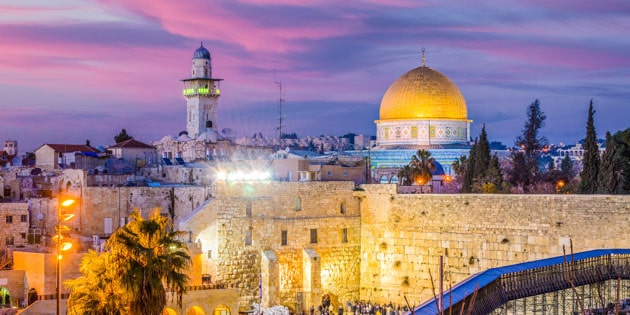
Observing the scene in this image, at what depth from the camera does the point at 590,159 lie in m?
34.3

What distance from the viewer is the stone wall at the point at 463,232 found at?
96.1ft

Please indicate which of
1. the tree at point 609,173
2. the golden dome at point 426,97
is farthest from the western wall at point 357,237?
the golden dome at point 426,97

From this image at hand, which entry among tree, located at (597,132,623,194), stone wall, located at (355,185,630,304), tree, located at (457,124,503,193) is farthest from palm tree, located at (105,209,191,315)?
tree, located at (457,124,503,193)

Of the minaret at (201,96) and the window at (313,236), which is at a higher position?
the minaret at (201,96)

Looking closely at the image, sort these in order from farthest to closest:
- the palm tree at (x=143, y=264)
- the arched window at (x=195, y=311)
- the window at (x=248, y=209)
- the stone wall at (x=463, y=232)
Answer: the window at (x=248, y=209) → the arched window at (x=195, y=311) → the stone wall at (x=463, y=232) → the palm tree at (x=143, y=264)

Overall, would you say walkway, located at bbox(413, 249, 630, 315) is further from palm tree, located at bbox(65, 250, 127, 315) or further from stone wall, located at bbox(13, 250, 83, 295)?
stone wall, located at bbox(13, 250, 83, 295)

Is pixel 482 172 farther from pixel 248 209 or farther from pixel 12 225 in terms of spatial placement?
pixel 12 225

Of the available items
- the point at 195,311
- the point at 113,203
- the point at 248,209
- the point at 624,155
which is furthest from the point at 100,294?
the point at 624,155

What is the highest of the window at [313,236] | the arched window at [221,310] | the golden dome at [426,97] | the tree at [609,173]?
the golden dome at [426,97]

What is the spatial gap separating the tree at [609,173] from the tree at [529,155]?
1328 centimetres

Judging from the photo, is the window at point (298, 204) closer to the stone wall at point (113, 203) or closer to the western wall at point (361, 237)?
the western wall at point (361, 237)

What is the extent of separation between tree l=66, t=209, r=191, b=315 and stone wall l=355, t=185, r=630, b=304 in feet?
31.6

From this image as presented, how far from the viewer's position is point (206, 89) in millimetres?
67125

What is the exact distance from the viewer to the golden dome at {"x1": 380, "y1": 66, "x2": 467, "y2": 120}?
59.9 m
